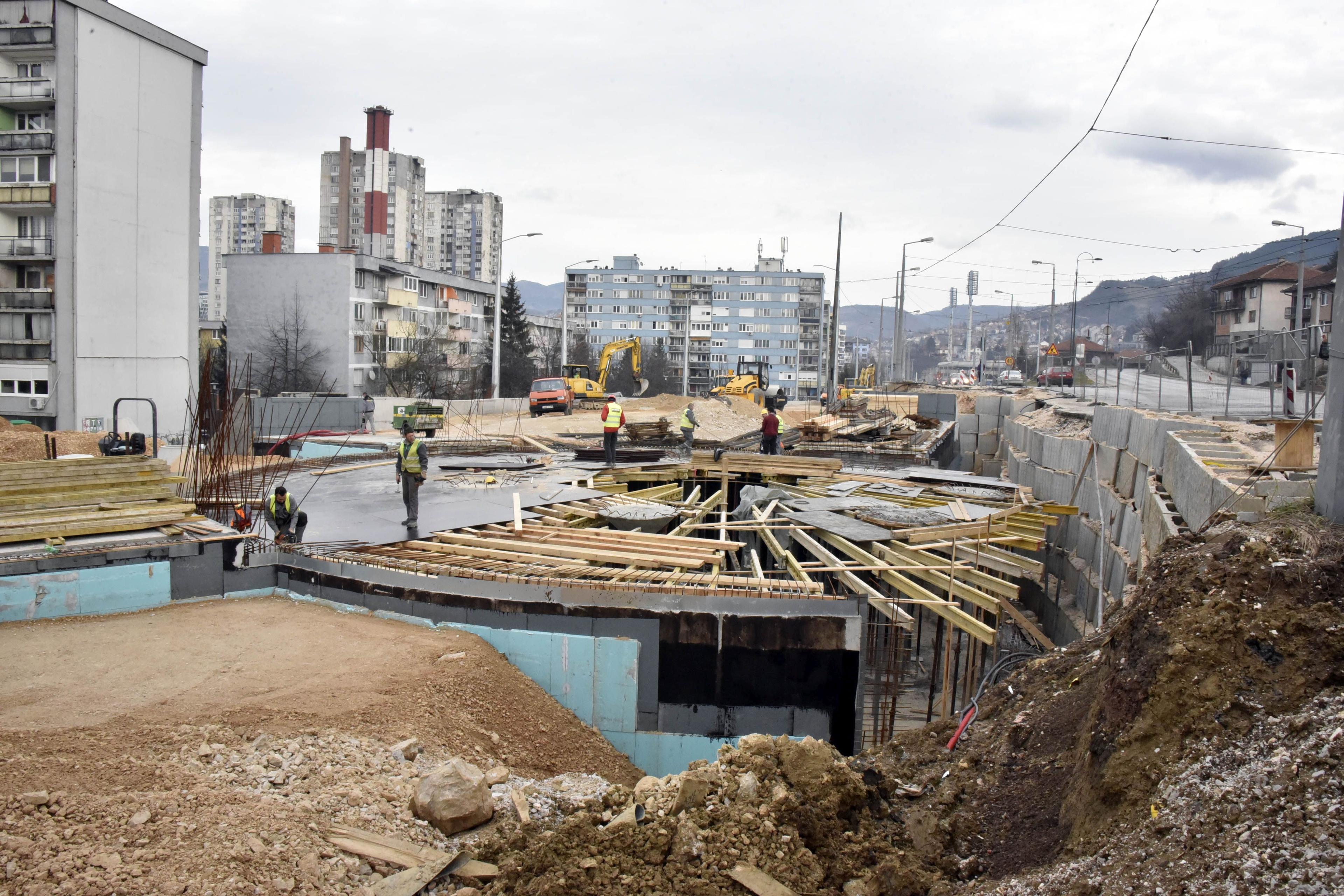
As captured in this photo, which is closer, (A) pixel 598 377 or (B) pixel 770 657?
(B) pixel 770 657

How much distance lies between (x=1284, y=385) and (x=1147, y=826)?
14112 mm

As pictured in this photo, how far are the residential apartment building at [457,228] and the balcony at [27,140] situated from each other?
89943 millimetres

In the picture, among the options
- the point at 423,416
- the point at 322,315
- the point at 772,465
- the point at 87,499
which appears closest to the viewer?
the point at 87,499

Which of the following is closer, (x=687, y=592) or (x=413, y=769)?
(x=413, y=769)

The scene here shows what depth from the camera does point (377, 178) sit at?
8150 centimetres

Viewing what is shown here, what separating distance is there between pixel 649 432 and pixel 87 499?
14132 millimetres

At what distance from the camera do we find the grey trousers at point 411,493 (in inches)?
492

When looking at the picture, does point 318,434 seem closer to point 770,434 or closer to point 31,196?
point 770,434

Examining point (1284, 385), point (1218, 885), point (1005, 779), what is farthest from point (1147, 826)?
point (1284, 385)

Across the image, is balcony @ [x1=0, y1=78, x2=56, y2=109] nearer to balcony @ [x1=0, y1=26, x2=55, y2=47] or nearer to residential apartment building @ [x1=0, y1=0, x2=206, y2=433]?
residential apartment building @ [x1=0, y1=0, x2=206, y2=433]

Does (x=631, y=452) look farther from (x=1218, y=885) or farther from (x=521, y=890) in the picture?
(x=1218, y=885)

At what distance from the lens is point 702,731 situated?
9961 millimetres

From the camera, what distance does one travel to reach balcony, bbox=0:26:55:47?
114 ft

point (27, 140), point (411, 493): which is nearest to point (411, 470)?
point (411, 493)
